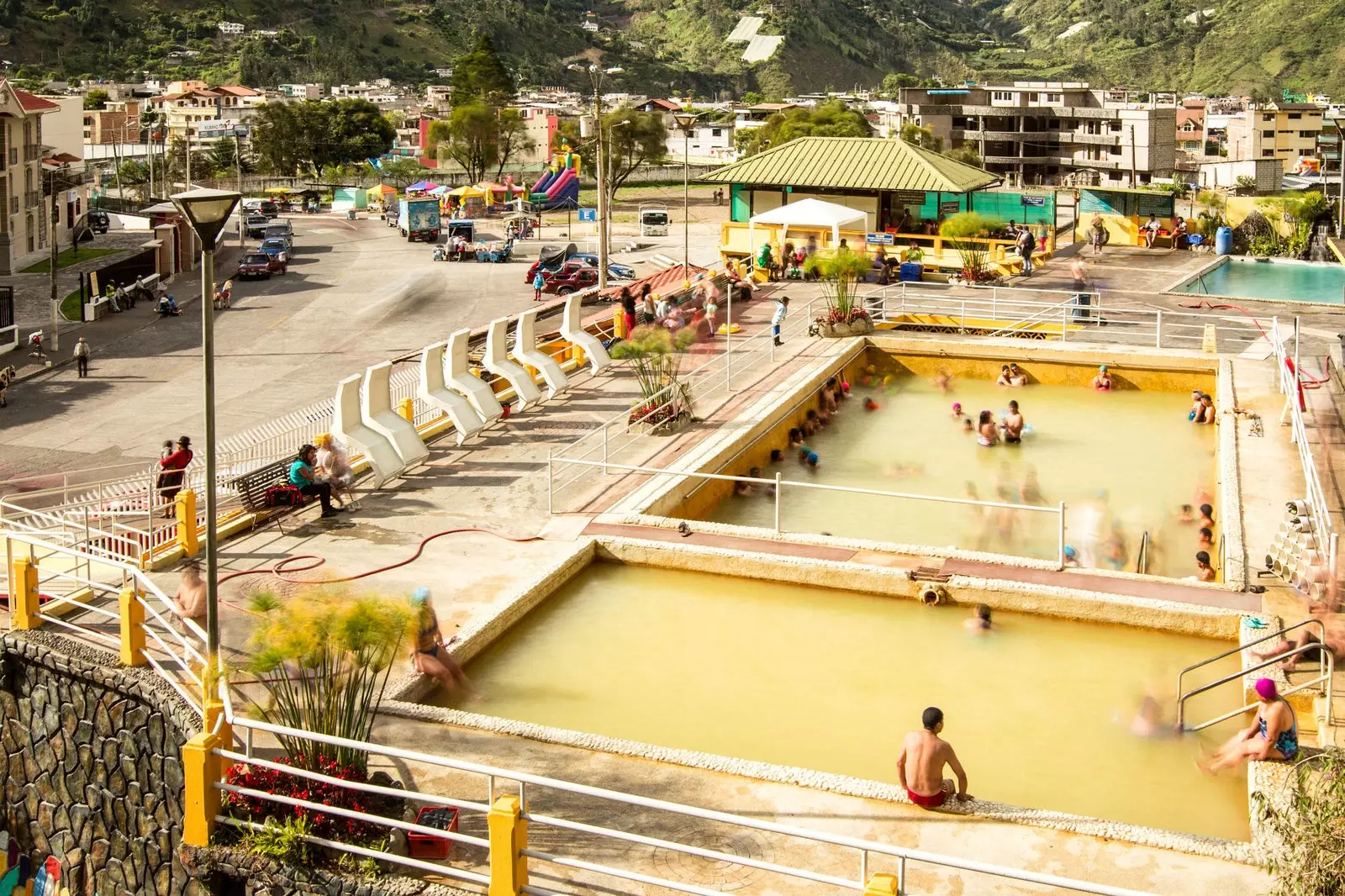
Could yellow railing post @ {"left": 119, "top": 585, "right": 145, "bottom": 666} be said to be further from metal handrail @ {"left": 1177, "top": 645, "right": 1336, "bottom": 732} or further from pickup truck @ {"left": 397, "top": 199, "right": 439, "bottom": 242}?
pickup truck @ {"left": 397, "top": 199, "right": 439, "bottom": 242}

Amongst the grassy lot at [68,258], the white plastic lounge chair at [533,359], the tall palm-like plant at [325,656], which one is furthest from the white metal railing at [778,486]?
the grassy lot at [68,258]

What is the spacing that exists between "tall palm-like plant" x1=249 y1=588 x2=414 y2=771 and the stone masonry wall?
130 centimetres

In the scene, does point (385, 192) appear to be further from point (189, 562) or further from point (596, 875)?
point (596, 875)

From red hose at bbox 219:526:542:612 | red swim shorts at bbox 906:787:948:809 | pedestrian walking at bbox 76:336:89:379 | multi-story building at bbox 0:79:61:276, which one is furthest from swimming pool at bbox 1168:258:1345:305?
multi-story building at bbox 0:79:61:276

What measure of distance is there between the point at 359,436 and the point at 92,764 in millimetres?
7053

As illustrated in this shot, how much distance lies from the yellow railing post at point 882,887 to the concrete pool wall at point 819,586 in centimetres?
229

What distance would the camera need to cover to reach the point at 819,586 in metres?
16.4

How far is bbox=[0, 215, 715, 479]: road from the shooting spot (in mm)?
30109

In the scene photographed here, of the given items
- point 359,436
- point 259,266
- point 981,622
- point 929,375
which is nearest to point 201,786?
point 981,622

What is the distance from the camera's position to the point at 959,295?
113 feet

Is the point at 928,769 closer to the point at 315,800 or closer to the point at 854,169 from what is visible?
the point at 315,800

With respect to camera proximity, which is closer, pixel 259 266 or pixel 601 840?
pixel 601 840

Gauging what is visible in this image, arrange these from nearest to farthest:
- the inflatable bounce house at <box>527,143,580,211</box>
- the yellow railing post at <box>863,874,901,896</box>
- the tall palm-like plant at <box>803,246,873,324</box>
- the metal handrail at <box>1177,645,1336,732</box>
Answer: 1. the yellow railing post at <box>863,874,901,896</box>
2. the metal handrail at <box>1177,645,1336,732</box>
3. the tall palm-like plant at <box>803,246,873,324</box>
4. the inflatable bounce house at <box>527,143,580,211</box>

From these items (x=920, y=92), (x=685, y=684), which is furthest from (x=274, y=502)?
(x=920, y=92)
